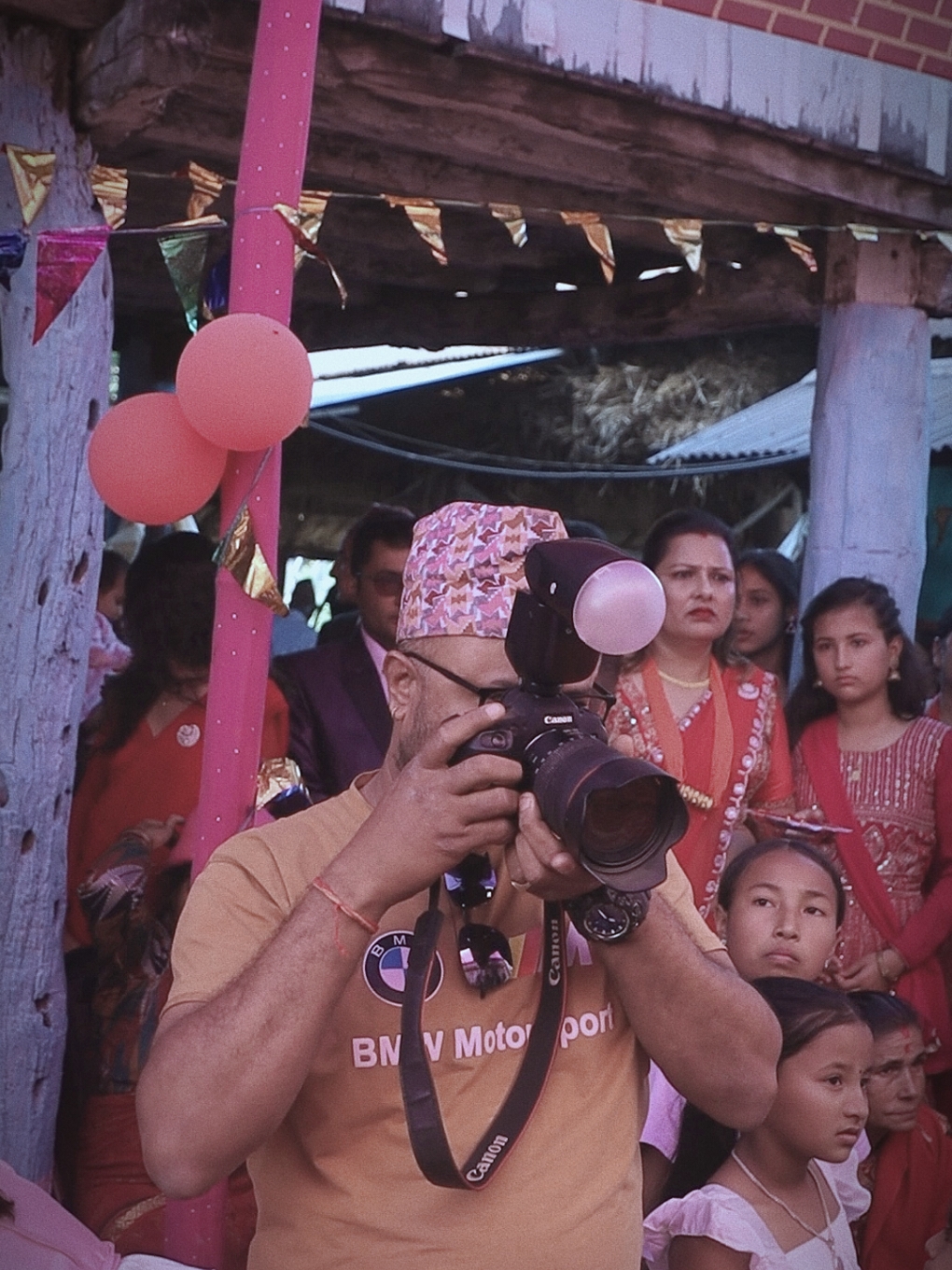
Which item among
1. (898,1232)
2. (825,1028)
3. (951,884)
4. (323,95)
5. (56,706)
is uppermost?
(323,95)

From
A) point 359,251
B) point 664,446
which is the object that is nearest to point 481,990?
point 359,251

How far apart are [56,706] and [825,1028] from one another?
66.1 inches

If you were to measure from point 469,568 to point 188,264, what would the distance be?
4.63 feet

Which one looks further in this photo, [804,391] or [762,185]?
[804,391]

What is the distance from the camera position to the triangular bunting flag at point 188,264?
279 centimetres

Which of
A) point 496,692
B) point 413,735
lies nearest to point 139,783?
point 413,735

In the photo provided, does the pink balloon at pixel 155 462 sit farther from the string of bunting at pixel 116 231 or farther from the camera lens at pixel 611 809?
the camera lens at pixel 611 809

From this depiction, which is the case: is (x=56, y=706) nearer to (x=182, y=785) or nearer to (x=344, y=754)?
(x=182, y=785)

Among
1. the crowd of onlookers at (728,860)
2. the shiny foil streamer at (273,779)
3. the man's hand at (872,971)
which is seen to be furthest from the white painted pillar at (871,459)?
the shiny foil streamer at (273,779)

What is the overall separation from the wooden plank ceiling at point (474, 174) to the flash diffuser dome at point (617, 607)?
2.01 m

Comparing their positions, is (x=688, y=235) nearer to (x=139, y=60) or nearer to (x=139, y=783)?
(x=139, y=60)

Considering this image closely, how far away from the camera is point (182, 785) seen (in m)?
3.20

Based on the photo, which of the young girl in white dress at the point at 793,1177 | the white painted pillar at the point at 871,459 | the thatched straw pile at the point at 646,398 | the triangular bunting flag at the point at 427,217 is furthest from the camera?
the thatched straw pile at the point at 646,398

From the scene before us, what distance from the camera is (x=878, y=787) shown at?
11.3ft
